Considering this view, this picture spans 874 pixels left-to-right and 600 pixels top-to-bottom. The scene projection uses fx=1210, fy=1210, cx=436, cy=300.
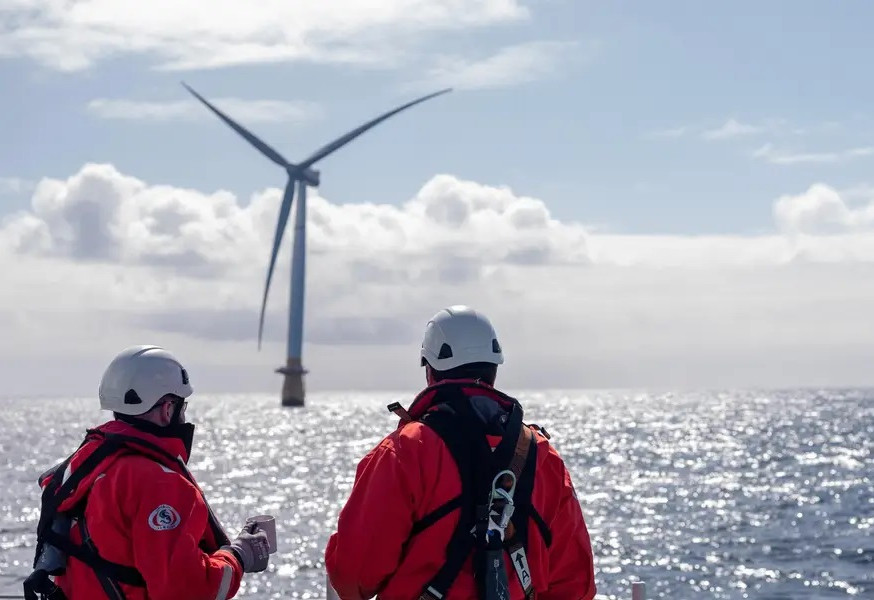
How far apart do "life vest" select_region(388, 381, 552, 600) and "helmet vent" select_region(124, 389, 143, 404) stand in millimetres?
1631

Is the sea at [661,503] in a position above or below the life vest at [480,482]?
below

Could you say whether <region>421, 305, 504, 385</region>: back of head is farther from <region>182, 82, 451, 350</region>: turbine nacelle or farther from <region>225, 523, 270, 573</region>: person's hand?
<region>182, 82, 451, 350</region>: turbine nacelle

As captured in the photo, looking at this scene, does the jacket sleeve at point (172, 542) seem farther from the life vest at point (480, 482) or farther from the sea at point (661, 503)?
the sea at point (661, 503)

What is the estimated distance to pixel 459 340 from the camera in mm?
7207

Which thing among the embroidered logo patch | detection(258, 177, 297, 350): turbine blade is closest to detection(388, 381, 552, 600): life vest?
the embroidered logo patch

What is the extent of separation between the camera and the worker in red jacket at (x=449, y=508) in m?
6.61

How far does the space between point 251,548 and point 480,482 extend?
66.0 inches

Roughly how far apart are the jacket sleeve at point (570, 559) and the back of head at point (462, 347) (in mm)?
751

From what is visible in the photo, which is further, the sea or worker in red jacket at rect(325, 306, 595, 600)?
the sea

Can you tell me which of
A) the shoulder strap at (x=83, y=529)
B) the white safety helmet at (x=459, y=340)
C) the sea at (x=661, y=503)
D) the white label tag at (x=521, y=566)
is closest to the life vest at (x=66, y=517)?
the shoulder strap at (x=83, y=529)

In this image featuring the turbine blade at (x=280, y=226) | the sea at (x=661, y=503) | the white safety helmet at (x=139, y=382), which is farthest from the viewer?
the turbine blade at (x=280, y=226)

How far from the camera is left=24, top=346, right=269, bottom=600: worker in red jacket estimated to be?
6785mm

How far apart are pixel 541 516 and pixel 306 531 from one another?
171 ft

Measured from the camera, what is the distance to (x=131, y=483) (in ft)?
22.6
